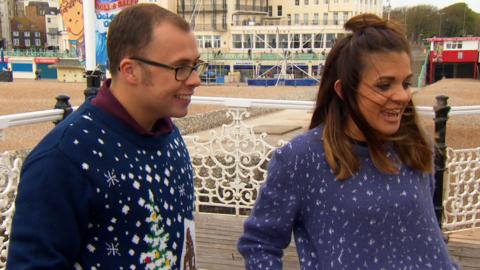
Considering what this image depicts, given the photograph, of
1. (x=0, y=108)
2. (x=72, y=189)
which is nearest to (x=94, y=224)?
(x=72, y=189)

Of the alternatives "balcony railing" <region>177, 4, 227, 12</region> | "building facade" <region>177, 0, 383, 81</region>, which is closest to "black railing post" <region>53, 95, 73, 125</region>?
"building facade" <region>177, 0, 383, 81</region>

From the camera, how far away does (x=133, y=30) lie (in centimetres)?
133

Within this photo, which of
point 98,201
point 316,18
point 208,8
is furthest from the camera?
point 316,18

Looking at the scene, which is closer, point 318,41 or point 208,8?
point 318,41

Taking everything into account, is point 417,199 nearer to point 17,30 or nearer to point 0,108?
point 0,108

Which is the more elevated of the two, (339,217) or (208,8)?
(208,8)

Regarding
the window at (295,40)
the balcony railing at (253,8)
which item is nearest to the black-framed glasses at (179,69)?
the window at (295,40)

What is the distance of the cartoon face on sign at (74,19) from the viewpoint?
6754 mm

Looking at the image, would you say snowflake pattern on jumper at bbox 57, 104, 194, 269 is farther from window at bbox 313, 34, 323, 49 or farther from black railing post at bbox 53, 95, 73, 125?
window at bbox 313, 34, 323, 49

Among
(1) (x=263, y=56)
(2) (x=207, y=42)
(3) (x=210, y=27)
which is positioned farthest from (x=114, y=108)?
(3) (x=210, y=27)

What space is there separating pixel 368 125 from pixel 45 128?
14.2 meters

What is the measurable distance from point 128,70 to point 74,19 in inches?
247

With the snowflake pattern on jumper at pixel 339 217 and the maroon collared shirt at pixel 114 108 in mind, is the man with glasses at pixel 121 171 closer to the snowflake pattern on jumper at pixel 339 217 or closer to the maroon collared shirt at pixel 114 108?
the maroon collared shirt at pixel 114 108

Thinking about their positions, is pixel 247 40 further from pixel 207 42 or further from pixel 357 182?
pixel 357 182
